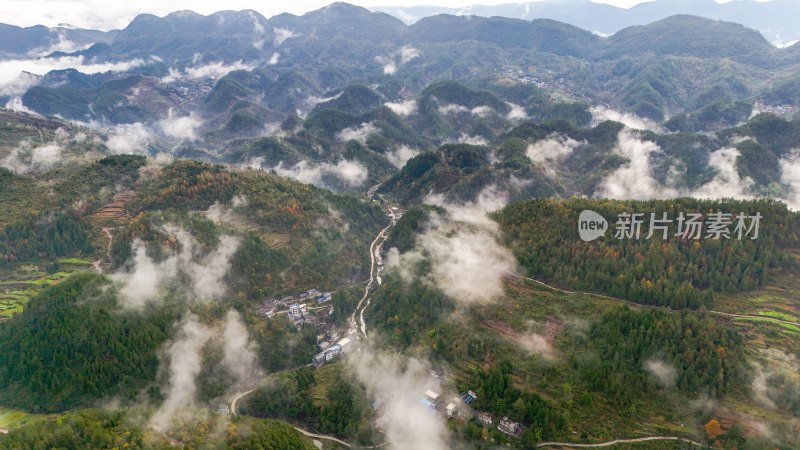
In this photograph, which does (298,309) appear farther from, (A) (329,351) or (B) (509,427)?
(B) (509,427)

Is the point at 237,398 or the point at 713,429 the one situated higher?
the point at 713,429

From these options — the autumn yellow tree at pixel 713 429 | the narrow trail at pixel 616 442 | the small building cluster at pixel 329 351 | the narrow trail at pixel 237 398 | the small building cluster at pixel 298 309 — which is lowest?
the narrow trail at pixel 237 398

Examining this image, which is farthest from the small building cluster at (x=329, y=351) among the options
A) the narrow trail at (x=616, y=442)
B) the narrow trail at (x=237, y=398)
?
the narrow trail at (x=616, y=442)

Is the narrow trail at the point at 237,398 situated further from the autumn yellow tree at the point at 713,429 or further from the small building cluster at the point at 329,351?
the autumn yellow tree at the point at 713,429

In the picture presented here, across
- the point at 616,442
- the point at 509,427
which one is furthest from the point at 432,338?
the point at 616,442

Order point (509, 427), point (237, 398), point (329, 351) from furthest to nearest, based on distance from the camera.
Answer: point (329, 351)
point (237, 398)
point (509, 427)

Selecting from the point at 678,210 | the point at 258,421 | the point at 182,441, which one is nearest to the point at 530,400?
the point at 258,421

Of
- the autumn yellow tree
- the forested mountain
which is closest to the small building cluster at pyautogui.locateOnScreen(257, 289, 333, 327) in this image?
the forested mountain

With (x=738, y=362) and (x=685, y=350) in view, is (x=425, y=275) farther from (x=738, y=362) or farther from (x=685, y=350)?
(x=738, y=362)

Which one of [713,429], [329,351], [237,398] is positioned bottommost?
[237,398]

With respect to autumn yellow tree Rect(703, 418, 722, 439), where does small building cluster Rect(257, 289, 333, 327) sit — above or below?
below

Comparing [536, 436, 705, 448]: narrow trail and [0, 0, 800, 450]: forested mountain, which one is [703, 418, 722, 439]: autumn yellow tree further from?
[536, 436, 705, 448]: narrow trail
